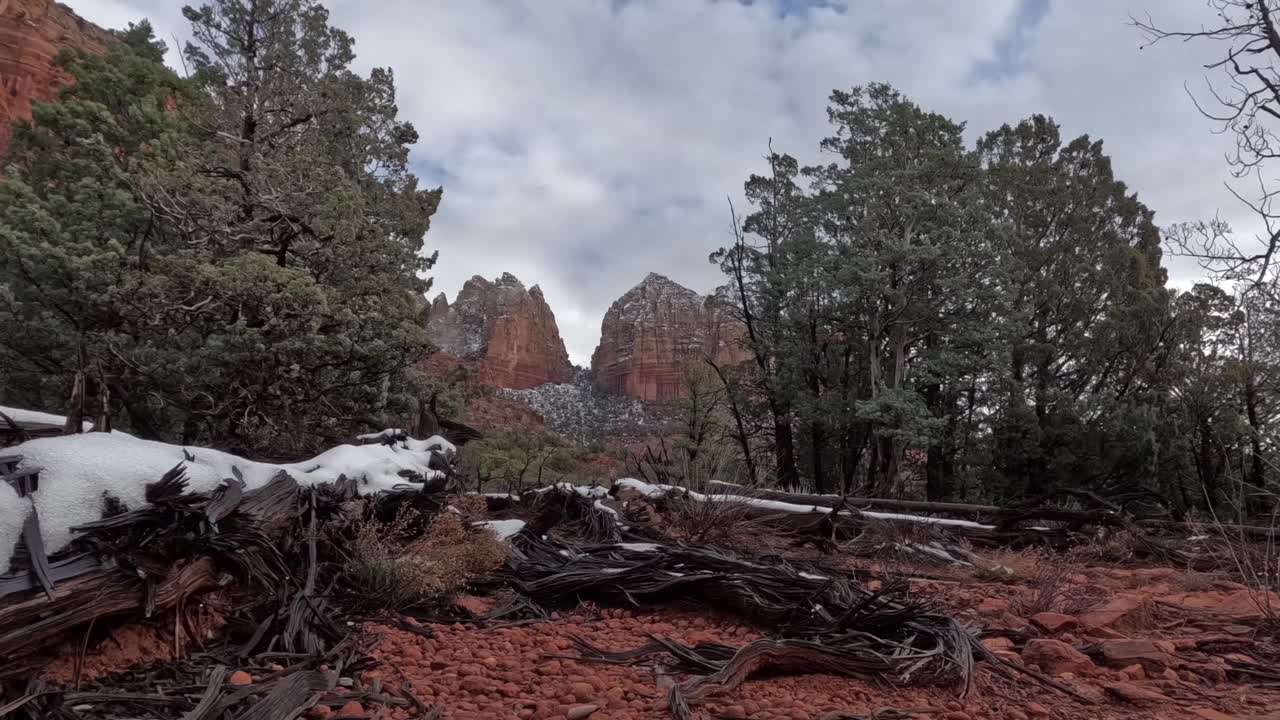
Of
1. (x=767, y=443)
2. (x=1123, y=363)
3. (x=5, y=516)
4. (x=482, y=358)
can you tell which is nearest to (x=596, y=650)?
(x=5, y=516)

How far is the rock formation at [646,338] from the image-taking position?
6469cm

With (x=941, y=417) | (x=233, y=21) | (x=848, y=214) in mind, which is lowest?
(x=941, y=417)

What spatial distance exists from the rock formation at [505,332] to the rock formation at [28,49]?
4495cm

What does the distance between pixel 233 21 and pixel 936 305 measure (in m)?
15.2

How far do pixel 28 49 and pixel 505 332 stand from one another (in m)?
51.0

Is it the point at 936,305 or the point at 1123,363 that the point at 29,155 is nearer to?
the point at 936,305

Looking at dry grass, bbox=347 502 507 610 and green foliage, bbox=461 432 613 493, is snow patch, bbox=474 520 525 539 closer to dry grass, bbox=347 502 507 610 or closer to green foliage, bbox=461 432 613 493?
dry grass, bbox=347 502 507 610

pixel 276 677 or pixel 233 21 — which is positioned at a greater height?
pixel 233 21

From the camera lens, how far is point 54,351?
32.1 feet

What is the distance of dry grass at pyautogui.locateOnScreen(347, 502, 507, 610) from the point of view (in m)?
3.69

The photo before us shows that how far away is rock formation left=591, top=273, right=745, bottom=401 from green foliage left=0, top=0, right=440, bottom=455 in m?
47.9

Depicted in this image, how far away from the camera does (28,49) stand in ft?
88.7

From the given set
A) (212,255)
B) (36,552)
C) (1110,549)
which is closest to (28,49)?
(212,255)

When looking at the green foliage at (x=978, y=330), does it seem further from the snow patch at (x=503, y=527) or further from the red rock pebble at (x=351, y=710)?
the red rock pebble at (x=351, y=710)
